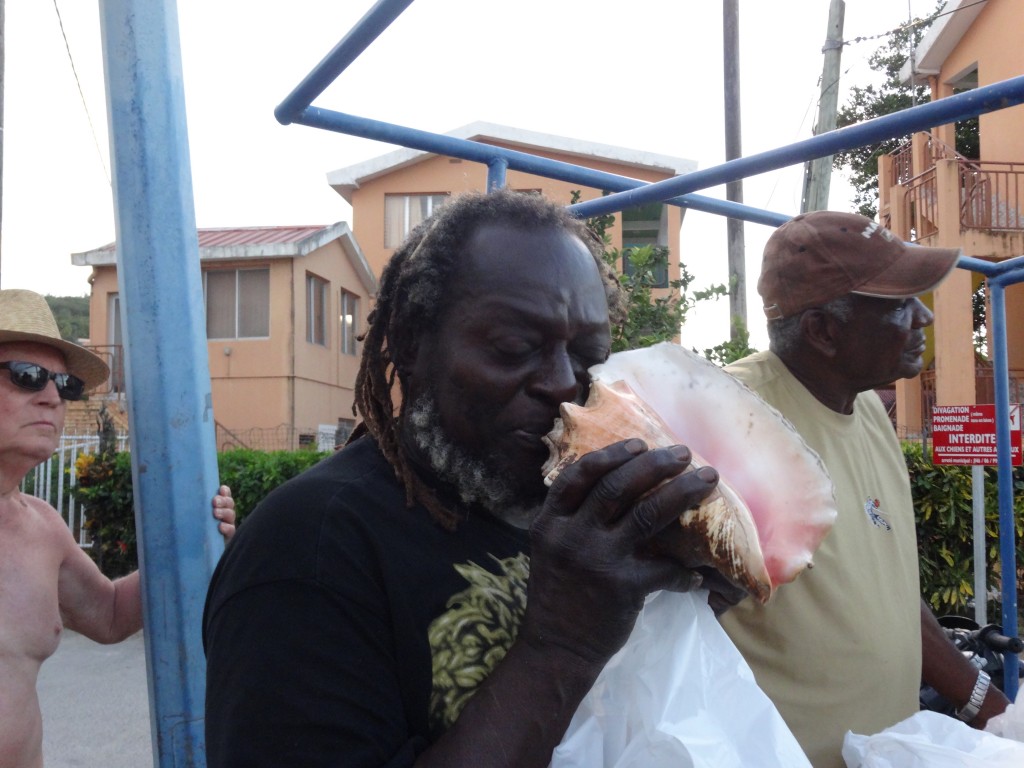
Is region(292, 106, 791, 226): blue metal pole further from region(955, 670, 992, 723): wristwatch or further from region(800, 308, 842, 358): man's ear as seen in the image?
region(955, 670, 992, 723): wristwatch

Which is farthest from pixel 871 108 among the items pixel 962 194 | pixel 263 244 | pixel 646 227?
pixel 263 244

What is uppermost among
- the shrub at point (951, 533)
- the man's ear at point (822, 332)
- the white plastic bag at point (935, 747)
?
the man's ear at point (822, 332)

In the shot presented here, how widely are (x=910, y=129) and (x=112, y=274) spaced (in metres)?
16.6

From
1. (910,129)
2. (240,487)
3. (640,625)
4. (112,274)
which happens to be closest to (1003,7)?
(240,487)

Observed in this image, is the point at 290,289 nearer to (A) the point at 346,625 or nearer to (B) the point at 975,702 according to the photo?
(B) the point at 975,702

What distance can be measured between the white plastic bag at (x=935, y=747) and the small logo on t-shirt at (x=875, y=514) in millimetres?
445

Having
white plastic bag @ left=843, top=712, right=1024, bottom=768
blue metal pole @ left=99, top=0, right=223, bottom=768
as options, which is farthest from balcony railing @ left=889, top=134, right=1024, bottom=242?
blue metal pole @ left=99, top=0, right=223, bottom=768

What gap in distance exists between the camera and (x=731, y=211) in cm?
222

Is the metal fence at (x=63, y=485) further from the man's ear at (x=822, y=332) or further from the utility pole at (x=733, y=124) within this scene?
the man's ear at (x=822, y=332)

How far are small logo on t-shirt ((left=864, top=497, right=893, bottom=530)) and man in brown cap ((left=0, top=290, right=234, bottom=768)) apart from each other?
55.1 inches

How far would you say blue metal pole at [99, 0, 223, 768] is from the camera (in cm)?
195

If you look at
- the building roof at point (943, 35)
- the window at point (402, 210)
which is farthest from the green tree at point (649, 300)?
the window at point (402, 210)

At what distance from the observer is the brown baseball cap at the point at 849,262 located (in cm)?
196

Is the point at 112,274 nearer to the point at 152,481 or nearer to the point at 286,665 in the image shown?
the point at 152,481
